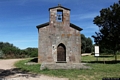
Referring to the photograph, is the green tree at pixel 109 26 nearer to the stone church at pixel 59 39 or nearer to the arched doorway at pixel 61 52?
the stone church at pixel 59 39

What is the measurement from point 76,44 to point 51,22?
429cm

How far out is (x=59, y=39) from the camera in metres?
19.6

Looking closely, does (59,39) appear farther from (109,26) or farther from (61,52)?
(109,26)

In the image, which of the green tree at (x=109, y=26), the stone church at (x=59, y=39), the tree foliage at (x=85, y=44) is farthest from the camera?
the tree foliage at (x=85, y=44)

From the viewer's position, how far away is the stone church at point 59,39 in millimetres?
19266

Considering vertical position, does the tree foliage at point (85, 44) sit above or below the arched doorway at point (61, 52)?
above

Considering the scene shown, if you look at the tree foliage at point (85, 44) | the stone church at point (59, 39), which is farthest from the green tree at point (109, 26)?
the tree foliage at point (85, 44)

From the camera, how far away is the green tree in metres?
21.2

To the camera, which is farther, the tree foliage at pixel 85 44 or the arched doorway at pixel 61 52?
the tree foliage at pixel 85 44

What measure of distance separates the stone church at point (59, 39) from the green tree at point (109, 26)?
4.49 m

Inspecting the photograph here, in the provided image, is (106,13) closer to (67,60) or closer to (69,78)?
(67,60)

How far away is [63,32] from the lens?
1977 centimetres

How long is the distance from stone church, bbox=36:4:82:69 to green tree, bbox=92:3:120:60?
4492mm

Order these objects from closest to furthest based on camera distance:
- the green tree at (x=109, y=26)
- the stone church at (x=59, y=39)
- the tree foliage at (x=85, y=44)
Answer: the stone church at (x=59, y=39), the green tree at (x=109, y=26), the tree foliage at (x=85, y=44)
